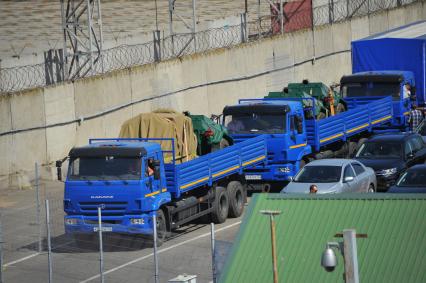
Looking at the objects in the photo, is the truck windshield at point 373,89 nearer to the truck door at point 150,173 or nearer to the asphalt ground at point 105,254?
the asphalt ground at point 105,254

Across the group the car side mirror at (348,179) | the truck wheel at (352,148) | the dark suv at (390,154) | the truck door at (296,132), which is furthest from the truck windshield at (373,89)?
the car side mirror at (348,179)

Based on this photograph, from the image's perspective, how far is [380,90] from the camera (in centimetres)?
3884

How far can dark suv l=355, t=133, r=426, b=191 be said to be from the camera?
31547 mm

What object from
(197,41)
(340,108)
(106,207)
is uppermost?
(197,41)

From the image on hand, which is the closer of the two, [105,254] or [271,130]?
[105,254]

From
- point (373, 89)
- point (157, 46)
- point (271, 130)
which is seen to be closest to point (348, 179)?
point (271, 130)

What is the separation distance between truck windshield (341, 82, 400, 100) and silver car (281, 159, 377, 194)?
30.7ft

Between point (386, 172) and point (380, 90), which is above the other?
point (380, 90)

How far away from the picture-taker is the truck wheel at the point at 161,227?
85.5ft

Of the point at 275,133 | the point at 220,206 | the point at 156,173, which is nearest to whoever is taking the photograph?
the point at 156,173

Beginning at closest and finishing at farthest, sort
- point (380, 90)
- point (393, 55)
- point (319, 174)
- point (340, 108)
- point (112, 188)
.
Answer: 1. point (112, 188)
2. point (319, 174)
3. point (340, 108)
4. point (380, 90)
5. point (393, 55)

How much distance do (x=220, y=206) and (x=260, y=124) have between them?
355 cm

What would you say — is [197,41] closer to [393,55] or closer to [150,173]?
[393,55]

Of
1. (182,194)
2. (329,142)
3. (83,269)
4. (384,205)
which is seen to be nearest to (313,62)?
(329,142)
